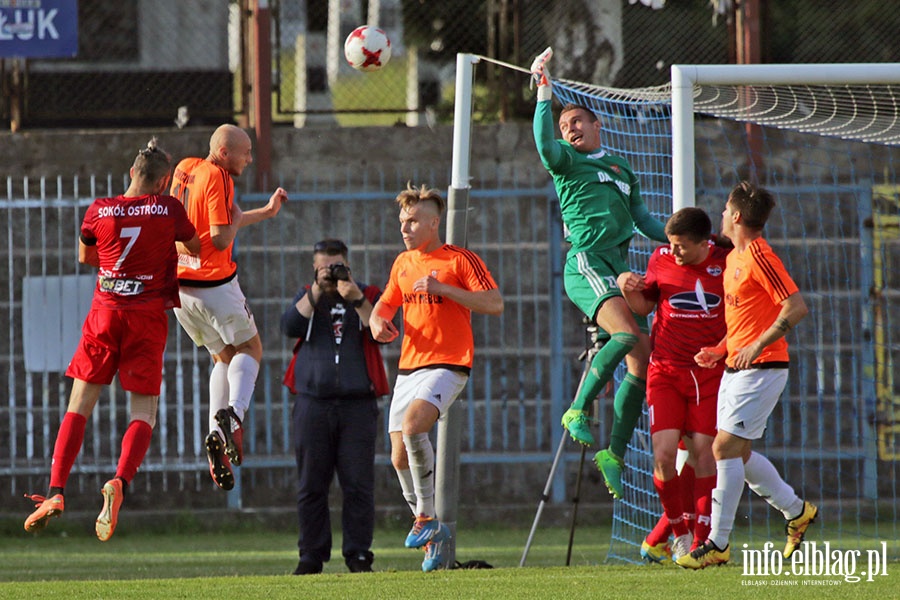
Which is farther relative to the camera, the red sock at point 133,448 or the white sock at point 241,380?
the white sock at point 241,380

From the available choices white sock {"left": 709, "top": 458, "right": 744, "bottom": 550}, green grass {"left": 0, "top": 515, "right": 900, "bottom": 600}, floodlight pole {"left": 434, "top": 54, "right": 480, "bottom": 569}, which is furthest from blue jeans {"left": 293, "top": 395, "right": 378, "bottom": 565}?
white sock {"left": 709, "top": 458, "right": 744, "bottom": 550}

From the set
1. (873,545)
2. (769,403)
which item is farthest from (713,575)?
(873,545)

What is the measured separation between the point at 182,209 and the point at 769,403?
11.2 feet

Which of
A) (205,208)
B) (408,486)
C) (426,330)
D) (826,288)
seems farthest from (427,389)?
(826,288)

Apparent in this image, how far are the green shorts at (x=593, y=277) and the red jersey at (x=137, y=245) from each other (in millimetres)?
2322

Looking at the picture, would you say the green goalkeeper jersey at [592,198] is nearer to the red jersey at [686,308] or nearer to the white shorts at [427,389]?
the red jersey at [686,308]

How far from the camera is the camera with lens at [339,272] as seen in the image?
8820 mm

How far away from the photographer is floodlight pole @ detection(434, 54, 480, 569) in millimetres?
8977

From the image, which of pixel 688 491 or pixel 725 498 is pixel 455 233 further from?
pixel 725 498

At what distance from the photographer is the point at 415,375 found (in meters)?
8.16

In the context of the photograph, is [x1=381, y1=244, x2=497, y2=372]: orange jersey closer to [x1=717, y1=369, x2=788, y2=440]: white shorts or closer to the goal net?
[x1=717, y1=369, x2=788, y2=440]: white shorts

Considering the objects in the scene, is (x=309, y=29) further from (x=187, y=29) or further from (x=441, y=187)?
(x=441, y=187)

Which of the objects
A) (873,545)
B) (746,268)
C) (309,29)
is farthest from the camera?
(309,29)

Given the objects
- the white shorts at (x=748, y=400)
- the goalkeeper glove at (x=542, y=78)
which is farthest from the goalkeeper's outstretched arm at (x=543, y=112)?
the white shorts at (x=748, y=400)
